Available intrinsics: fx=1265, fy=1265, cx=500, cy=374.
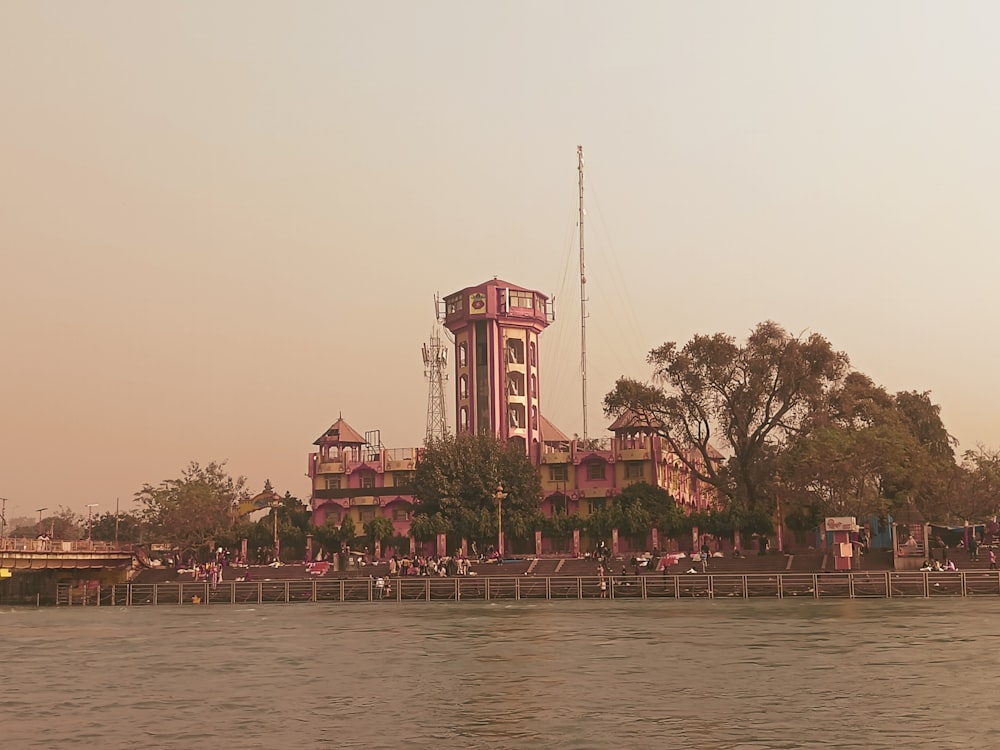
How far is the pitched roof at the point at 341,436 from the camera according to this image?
13575 cm

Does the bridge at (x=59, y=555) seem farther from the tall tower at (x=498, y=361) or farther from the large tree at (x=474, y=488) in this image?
the tall tower at (x=498, y=361)

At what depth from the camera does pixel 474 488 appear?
354 ft

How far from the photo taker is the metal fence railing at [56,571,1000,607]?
Result: 6669 cm

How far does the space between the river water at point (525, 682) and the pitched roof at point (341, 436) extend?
253 ft

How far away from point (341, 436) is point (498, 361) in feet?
74.8

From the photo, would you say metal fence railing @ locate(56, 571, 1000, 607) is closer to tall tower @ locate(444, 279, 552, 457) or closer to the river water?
the river water

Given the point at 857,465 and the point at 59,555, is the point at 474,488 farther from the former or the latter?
the point at 857,465

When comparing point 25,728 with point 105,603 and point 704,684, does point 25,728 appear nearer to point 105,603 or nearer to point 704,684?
point 704,684

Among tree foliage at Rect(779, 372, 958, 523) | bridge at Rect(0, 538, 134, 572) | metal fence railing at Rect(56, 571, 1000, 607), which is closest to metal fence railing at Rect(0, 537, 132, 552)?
bridge at Rect(0, 538, 134, 572)

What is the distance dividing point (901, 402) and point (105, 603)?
69206 millimetres

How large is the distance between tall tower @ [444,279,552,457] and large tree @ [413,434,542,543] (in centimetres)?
1069

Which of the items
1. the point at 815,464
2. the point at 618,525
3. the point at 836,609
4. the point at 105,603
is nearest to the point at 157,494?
the point at 105,603

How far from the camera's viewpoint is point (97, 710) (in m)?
29.8

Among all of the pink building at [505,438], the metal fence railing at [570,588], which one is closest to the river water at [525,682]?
the metal fence railing at [570,588]
